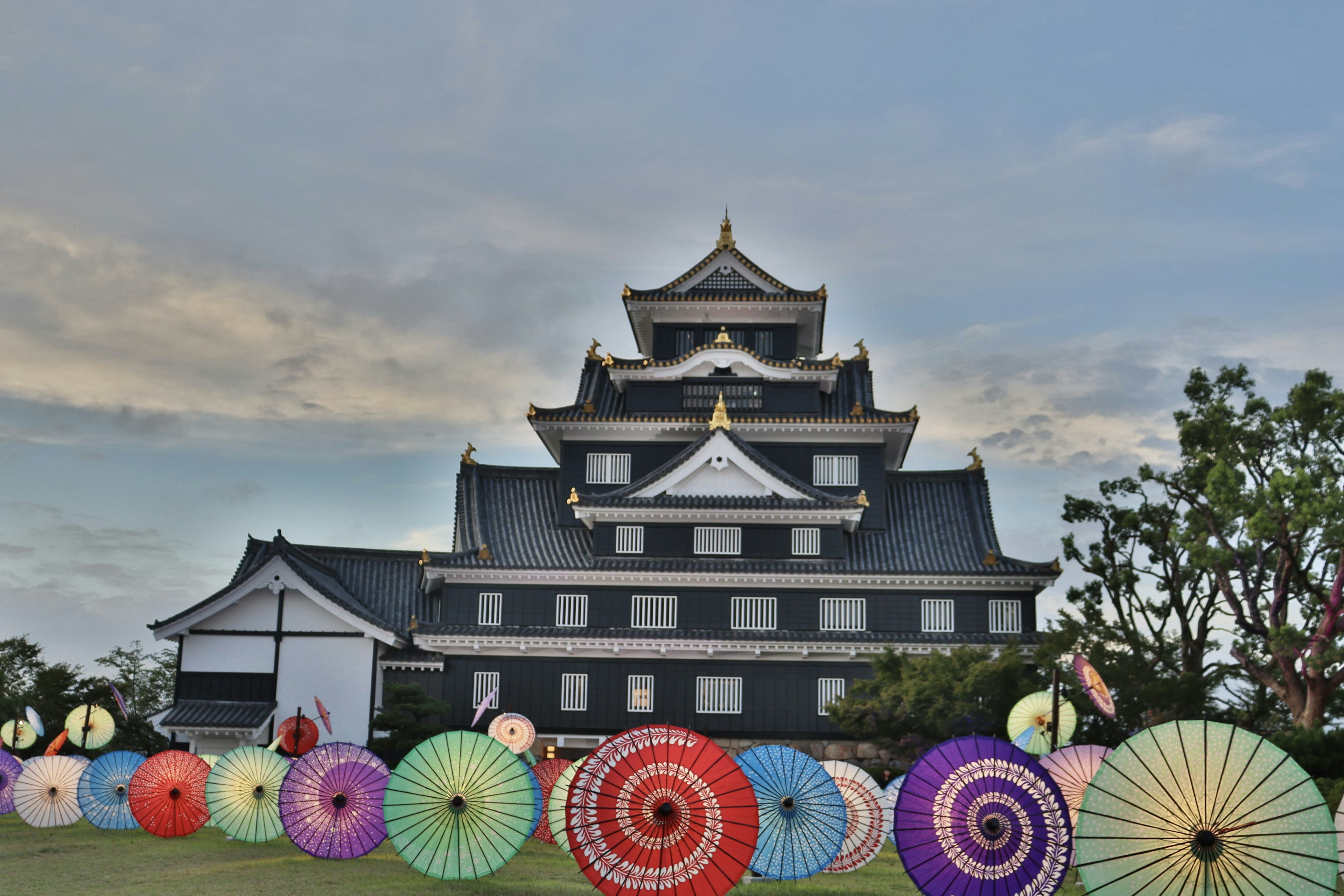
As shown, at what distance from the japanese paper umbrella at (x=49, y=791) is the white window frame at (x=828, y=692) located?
777 inches

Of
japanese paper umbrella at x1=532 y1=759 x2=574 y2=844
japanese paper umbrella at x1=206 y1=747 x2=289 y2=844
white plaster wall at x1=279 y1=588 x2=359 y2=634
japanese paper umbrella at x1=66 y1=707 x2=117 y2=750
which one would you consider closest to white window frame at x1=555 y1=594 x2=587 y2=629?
white plaster wall at x1=279 y1=588 x2=359 y2=634

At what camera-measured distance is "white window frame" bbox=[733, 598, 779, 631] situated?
36.1 metres

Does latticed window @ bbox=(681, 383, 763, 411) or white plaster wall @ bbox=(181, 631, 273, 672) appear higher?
latticed window @ bbox=(681, 383, 763, 411)

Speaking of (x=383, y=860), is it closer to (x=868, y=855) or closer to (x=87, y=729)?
(x=868, y=855)

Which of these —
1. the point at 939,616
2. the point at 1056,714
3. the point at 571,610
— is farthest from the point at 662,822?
the point at 939,616

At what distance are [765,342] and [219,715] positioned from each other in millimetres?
21922

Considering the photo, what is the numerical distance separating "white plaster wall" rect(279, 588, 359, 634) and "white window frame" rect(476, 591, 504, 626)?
12.6 ft

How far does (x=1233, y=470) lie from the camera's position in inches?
1205

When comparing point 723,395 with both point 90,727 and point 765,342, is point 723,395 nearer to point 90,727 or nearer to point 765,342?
point 765,342

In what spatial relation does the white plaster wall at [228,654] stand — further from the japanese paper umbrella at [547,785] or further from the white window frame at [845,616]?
the white window frame at [845,616]

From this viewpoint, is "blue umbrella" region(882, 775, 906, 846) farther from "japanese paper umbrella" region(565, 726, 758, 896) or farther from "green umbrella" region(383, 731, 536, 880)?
"green umbrella" region(383, 731, 536, 880)

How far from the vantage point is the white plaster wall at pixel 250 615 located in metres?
34.5

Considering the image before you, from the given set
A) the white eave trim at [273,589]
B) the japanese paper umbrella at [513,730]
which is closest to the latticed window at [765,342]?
the white eave trim at [273,589]

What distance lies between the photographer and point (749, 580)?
35844 mm
